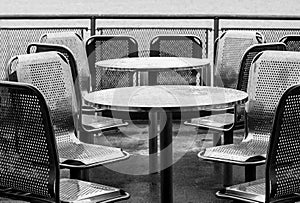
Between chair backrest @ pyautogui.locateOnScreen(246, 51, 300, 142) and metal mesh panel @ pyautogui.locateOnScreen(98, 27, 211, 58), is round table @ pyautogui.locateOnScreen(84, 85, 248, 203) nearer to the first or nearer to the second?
chair backrest @ pyautogui.locateOnScreen(246, 51, 300, 142)

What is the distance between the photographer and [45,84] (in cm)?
459

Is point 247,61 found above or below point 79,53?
above

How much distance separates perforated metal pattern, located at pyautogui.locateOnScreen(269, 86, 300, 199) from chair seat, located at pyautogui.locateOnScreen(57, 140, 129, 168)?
1.20 m

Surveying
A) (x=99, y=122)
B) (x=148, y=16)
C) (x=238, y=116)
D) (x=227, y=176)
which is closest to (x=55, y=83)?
(x=99, y=122)

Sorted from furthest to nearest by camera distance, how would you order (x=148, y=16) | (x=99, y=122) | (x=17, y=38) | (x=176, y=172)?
1. (x=148, y=16)
2. (x=17, y=38)
3. (x=176, y=172)
4. (x=99, y=122)

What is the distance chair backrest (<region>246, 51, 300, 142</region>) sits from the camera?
460 centimetres

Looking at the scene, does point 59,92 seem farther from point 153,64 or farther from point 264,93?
point 153,64

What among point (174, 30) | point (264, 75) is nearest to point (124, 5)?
point (174, 30)

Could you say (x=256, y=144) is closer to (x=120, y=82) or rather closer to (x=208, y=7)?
(x=120, y=82)

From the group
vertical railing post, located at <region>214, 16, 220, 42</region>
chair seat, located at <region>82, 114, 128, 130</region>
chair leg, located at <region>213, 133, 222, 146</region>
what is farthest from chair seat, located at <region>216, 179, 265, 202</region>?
vertical railing post, located at <region>214, 16, 220, 42</region>

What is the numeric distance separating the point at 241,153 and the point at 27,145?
59.8 inches

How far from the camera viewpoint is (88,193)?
12.2 ft

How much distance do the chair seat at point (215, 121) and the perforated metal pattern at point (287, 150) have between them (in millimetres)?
2085

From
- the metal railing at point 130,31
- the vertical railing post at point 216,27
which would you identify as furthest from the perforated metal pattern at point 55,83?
the vertical railing post at point 216,27
